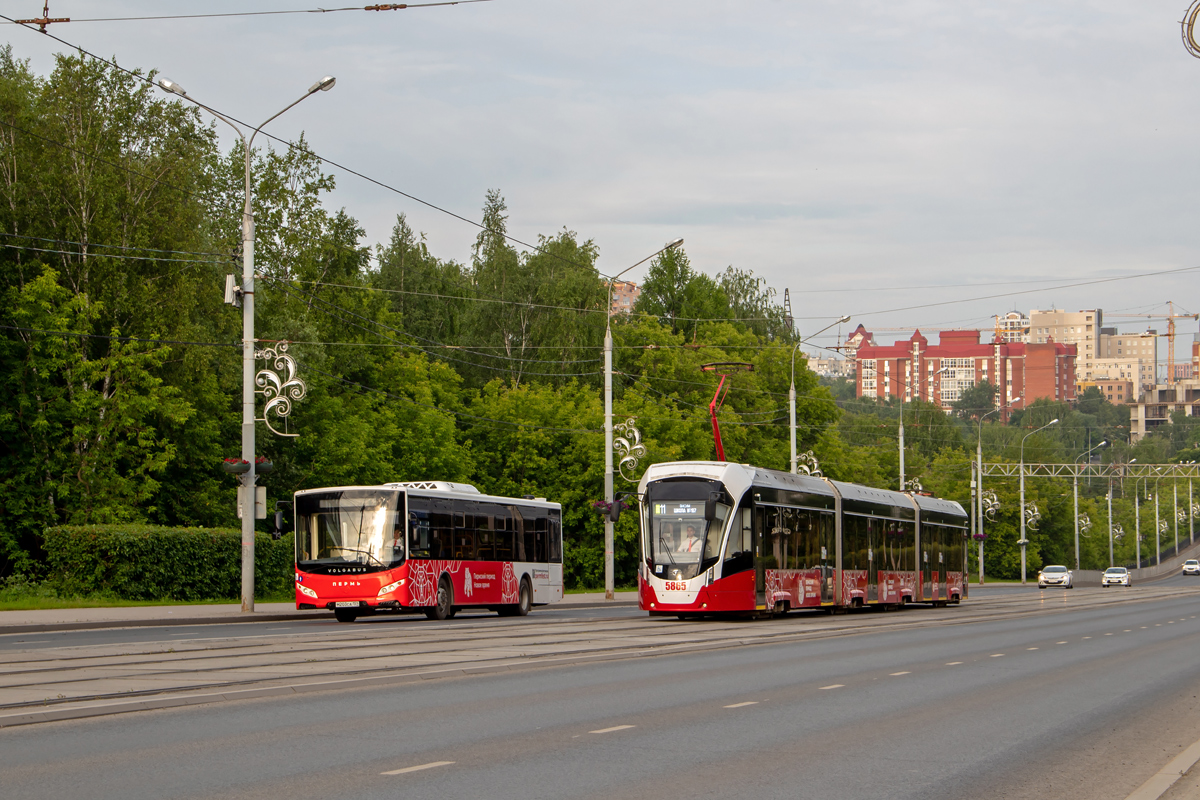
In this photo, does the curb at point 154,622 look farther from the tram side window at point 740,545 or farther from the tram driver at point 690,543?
the tram side window at point 740,545

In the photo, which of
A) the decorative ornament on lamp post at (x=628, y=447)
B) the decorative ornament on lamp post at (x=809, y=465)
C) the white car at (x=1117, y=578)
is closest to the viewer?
the decorative ornament on lamp post at (x=628, y=447)

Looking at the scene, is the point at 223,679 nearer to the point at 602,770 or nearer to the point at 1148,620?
the point at 602,770

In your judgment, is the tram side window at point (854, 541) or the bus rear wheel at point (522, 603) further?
the tram side window at point (854, 541)

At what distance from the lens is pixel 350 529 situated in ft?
90.1

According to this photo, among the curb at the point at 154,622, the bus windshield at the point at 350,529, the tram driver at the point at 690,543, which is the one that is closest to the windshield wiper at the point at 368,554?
the bus windshield at the point at 350,529

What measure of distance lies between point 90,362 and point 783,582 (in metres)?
21.0

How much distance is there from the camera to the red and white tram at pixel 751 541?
27359 millimetres

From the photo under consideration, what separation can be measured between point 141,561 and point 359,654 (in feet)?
52.8

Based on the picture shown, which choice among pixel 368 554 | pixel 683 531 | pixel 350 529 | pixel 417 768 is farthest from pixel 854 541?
pixel 417 768

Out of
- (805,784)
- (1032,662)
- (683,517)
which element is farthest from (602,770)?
(683,517)

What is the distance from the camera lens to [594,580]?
2340 inches

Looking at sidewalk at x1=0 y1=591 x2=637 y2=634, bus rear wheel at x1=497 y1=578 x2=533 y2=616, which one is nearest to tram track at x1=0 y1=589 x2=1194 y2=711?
sidewalk at x1=0 y1=591 x2=637 y2=634

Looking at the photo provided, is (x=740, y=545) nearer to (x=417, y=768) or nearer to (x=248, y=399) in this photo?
(x=248, y=399)

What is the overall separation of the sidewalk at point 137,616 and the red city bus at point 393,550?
4.77ft
